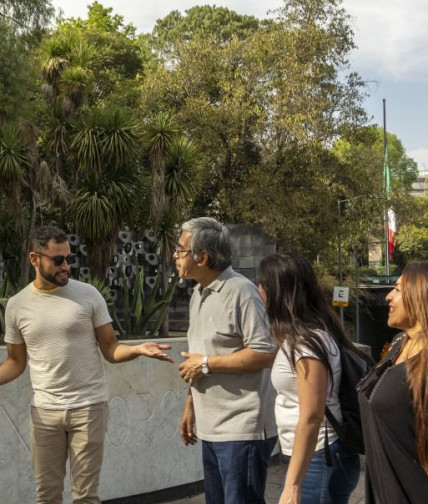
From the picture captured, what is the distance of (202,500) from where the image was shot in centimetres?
613

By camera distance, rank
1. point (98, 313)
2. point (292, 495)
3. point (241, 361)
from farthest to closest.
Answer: point (98, 313) < point (241, 361) < point (292, 495)

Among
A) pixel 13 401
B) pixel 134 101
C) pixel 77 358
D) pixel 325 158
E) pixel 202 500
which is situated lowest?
pixel 202 500

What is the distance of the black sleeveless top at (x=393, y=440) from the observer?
7.39ft

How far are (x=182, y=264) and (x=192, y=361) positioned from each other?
39 cm

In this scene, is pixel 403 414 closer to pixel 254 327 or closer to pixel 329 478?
pixel 329 478

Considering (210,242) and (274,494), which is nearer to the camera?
(210,242)

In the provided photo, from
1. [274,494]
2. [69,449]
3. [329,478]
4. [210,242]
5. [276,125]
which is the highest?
[276,125]

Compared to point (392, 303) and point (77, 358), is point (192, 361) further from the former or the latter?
point (392, 303)

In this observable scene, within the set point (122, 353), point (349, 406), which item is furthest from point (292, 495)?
point (122, 353)

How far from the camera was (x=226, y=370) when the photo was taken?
132 inches

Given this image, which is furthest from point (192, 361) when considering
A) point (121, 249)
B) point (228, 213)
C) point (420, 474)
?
point (228, 213)

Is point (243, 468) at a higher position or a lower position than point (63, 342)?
lower

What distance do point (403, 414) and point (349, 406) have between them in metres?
0.70

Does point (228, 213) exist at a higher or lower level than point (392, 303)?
higher
